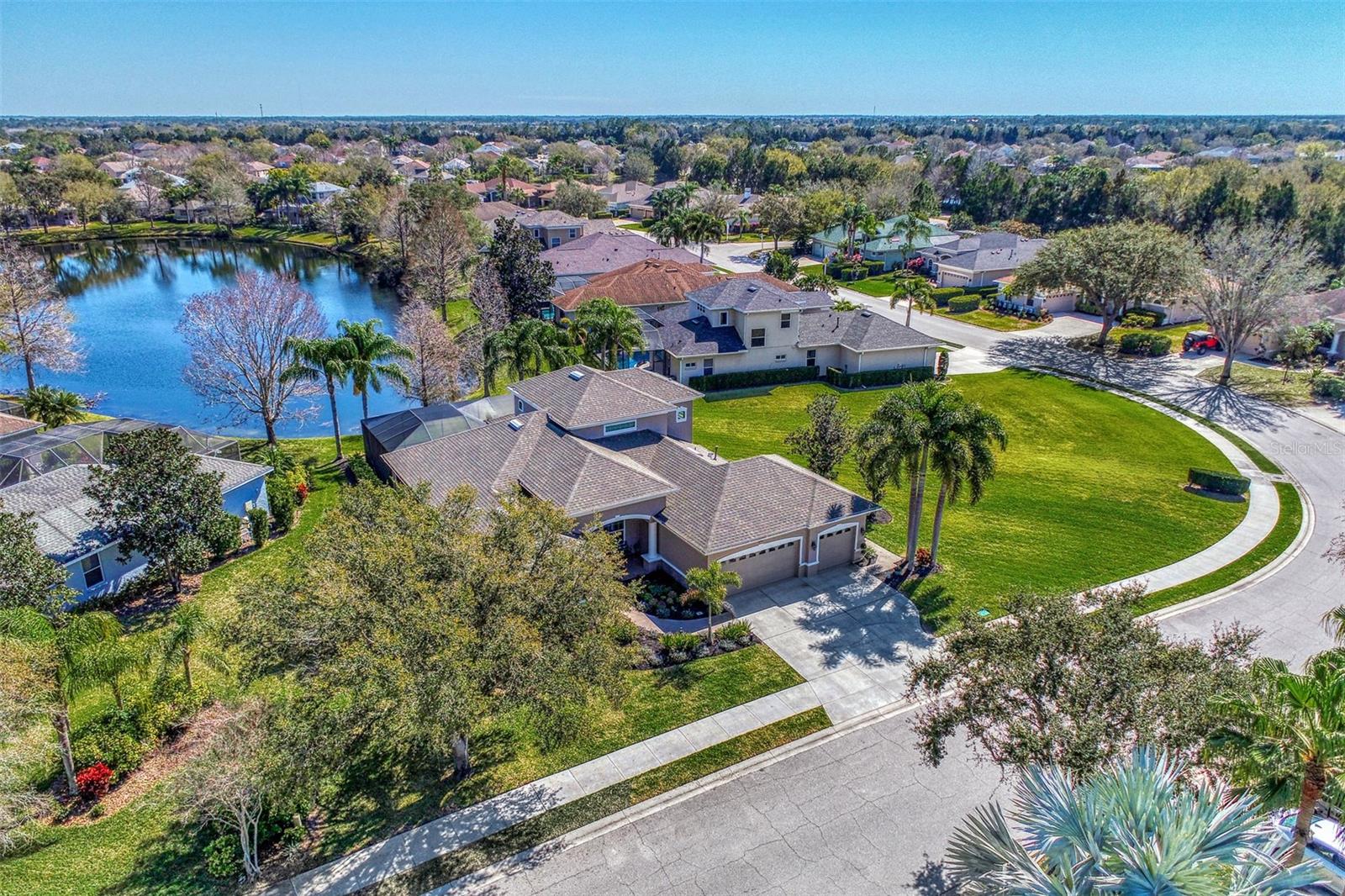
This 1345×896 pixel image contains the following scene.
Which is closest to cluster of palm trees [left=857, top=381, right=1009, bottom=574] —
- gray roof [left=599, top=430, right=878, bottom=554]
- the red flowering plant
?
gray roof [left=599, top=430, right=878, bottom=554]

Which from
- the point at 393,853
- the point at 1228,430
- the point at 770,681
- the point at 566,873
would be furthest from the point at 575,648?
the point at 1228,430

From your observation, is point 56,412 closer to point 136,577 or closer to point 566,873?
point 136,577

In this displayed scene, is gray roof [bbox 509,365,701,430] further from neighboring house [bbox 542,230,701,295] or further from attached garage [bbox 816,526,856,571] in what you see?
neighboring house [bbox 542,230,701,295]

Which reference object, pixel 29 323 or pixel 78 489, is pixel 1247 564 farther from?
pixel 29 323

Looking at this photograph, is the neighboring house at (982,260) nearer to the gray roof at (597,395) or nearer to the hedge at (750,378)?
the hedge at (750,378)

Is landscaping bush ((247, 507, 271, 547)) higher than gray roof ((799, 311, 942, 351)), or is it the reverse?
gray roof ((799, 311, 942, 351))

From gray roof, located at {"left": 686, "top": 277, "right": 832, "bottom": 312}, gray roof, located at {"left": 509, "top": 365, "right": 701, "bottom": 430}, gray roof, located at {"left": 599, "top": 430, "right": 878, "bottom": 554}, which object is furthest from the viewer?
gray roof, located at {"left": 686, "top": 277, "right": 832, "bottom": 312}

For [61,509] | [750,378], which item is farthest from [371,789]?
[750,378]
